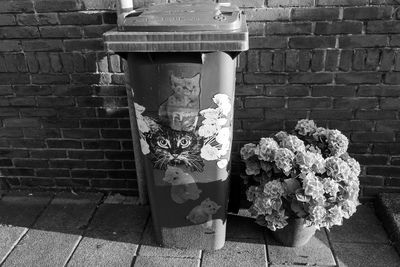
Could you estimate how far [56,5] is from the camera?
2840 millimetres

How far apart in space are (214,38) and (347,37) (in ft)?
3.67

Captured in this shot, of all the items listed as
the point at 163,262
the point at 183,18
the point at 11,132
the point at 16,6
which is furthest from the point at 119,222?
the point at 16,6

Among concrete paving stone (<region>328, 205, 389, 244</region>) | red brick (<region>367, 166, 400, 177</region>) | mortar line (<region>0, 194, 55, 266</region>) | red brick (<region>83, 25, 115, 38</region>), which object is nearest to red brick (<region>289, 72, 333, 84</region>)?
red brick (<region>367, 166, 400, 177</region>)

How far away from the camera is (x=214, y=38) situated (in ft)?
6.93

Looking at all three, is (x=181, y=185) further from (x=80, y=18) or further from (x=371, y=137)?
(x=371, y=137)

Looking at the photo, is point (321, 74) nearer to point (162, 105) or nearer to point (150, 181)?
point (162, 105)

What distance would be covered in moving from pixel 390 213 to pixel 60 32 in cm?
280

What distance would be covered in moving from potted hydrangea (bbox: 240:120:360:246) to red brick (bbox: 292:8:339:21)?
73 cm

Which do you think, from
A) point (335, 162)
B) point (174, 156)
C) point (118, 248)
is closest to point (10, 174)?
point (118, 248)

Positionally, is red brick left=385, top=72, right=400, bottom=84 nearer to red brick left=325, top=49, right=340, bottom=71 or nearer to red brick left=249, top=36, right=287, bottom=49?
red brick left=325, top=49, right=340, bottom=71

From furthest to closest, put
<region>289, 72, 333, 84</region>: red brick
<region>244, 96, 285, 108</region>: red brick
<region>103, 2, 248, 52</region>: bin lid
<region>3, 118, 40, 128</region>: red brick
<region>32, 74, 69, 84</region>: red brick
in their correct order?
<region>3, 118, 40, 128</region>: red brick → <region>32, 74, 69, 84</region>: red brick → <region>244, 96, 285, 108</region>: red brick → <region>289, 72, 333, 84</region>: red brick → <region>103, 2, 248, 52</region>: bin lid

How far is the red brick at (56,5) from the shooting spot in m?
2.82

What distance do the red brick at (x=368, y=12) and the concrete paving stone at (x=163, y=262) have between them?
1.98m

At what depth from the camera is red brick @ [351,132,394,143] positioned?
3.00 m
